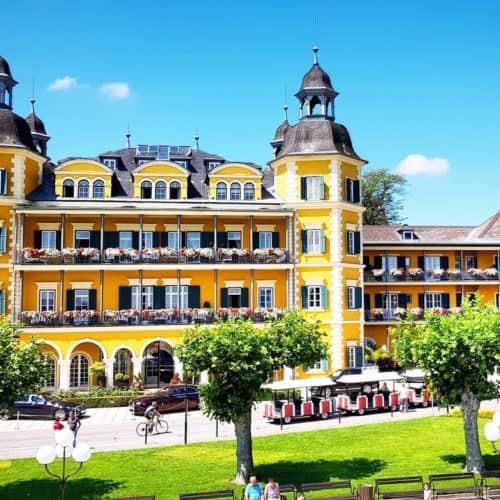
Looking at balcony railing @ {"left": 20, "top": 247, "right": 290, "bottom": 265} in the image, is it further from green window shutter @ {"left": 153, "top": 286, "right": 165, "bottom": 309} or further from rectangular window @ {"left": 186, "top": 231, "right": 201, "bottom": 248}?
green window shutter @ {"left": 153, "top": 286, "right": 165, "bottom": 309}

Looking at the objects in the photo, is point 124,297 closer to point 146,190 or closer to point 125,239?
point 125,239

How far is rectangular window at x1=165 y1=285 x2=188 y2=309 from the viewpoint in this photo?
134ft

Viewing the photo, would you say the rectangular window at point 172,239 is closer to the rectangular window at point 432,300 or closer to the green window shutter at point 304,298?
the green window shutter at point 304,298

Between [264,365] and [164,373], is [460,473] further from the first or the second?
[164,373]

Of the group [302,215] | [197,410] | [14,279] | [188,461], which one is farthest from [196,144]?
[188,461]

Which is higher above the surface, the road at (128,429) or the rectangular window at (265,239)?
the rectangular window at (265,239)

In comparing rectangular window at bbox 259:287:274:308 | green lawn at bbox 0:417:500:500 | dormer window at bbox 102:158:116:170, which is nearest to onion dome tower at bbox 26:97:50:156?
dormer window at bbox 102:158:116:170

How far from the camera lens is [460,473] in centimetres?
1903

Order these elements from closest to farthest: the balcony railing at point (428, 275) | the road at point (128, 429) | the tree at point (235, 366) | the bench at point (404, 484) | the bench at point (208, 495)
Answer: the bench at point (208, 495) < the bench at point (404, 484) < the tree at point (235, 366) < the road at point (128, 429) < the balcony railing at point (428, 275)

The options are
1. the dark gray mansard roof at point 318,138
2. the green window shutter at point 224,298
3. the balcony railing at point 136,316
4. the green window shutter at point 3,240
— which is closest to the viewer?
the balcony railing at point 136,316

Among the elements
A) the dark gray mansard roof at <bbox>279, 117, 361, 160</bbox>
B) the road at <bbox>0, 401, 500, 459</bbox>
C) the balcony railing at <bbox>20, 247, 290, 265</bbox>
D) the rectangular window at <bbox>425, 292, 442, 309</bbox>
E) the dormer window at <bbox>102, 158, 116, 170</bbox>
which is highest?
the dark gray mansard roof at <bbox>279, 117, 361, 160</bbox>

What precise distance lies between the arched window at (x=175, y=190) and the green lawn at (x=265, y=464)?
20.1 m

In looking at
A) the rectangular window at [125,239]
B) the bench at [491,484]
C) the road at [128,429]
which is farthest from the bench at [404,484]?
the rectangular window at [125,239]

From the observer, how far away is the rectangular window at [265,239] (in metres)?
41.8
